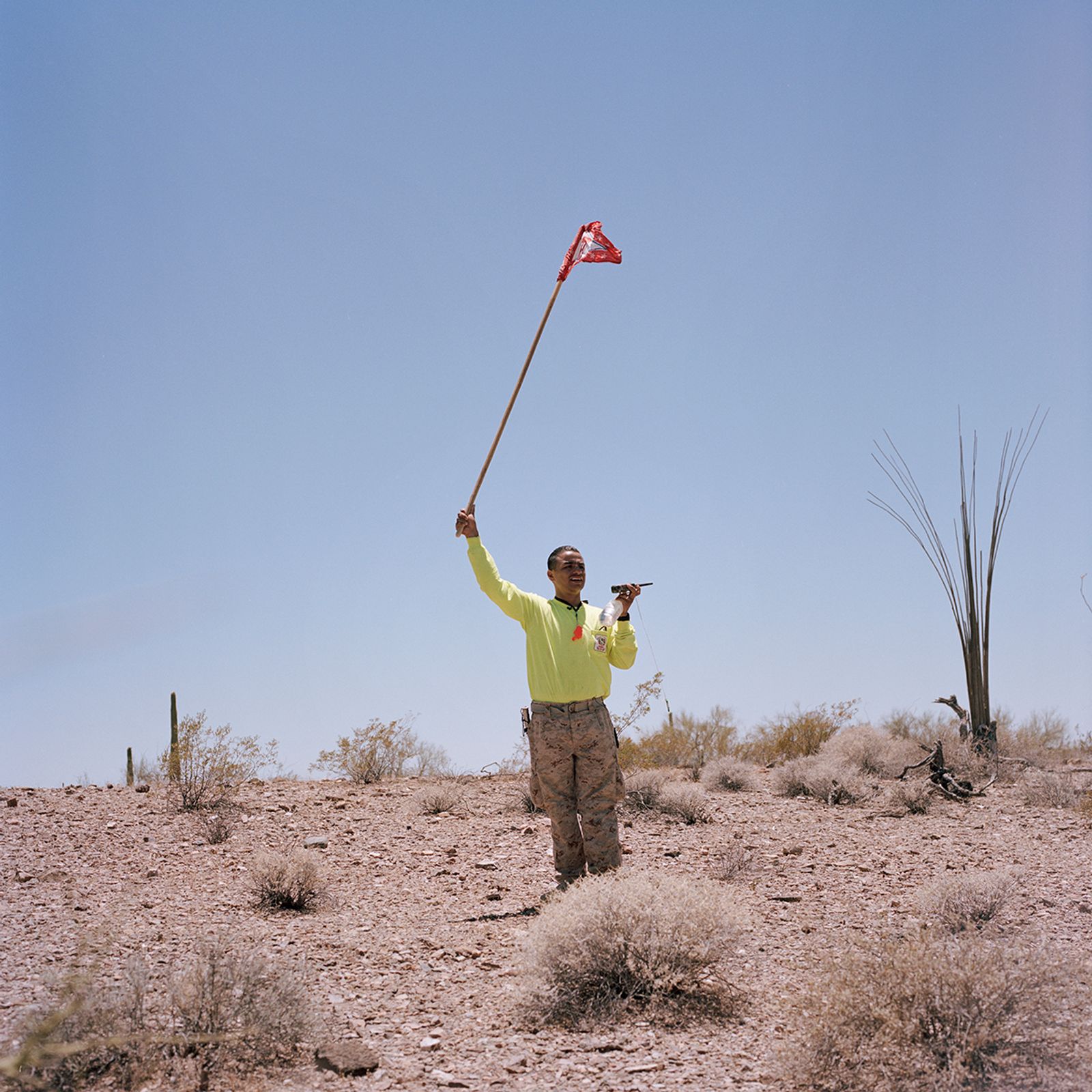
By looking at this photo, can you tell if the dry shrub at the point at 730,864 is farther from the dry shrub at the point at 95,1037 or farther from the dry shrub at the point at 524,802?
the dry shrub at the point at 95,1037

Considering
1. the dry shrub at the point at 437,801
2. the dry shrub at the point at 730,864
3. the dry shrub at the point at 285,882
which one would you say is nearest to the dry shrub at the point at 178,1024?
the dry shrub at the point at 285,882

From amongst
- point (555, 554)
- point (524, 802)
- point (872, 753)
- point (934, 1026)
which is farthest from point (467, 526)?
point (872, 753)

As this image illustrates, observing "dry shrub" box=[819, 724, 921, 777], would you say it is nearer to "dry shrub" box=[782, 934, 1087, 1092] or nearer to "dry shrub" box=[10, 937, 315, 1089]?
"dry shrub" box=[782, 934, 1087, 1092]

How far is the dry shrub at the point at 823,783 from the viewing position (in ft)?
41.0

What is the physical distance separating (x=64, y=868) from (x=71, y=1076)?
5.33m

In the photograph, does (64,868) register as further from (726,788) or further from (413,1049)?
(726,788)

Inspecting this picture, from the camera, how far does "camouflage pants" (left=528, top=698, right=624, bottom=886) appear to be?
7.04 m

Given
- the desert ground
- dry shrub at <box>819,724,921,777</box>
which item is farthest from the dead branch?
dry shrub at <box>819,724,921,777</box>

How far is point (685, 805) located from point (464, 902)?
13.0 ft

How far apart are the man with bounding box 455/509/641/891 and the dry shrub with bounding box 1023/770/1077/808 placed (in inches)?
273

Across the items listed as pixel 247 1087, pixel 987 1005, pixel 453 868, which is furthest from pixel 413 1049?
pixel 453 868

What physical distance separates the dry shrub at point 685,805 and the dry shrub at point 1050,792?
12.8ft

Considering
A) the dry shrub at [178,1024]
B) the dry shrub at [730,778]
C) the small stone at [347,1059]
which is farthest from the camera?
the dry shrub at [730,778]

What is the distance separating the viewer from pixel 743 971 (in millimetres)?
5492
